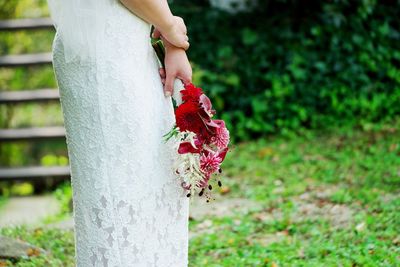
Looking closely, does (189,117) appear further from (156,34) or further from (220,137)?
(156,34)

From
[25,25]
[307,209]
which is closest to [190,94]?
[307,209]

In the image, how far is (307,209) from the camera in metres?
5.03

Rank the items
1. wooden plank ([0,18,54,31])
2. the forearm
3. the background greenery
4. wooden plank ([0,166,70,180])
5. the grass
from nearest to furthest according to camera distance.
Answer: the forearm, the grass, the background greenery, wooden plank ([0,166,70,180]), wooden plank ([0,18,54,31])

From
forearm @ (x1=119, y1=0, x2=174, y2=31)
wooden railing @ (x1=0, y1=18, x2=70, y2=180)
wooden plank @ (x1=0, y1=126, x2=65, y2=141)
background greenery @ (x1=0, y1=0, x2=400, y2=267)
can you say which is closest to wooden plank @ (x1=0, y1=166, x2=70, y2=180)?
wooden railing @ (x1=0, y1=18, x2=70, y2=180)

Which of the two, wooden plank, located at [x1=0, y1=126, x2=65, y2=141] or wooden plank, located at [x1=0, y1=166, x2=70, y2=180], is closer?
wooden plank, located at [x1=0, y1=166, x2=70, y2=180]

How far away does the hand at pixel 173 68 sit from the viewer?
8.23 ft

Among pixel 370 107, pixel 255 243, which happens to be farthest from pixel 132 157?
pixel 370 107

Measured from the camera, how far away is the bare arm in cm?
238

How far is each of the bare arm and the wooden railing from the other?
15.1ft

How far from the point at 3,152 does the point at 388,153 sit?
12.0 ft

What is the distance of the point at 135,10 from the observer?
7.88 ft

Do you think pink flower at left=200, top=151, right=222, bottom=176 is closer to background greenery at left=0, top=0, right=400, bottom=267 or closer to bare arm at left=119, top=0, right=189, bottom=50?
bare arm at left=119, top=0, right=189, bottom=50

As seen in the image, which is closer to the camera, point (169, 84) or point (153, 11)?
point (153, 11)

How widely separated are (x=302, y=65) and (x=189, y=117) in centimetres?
531
